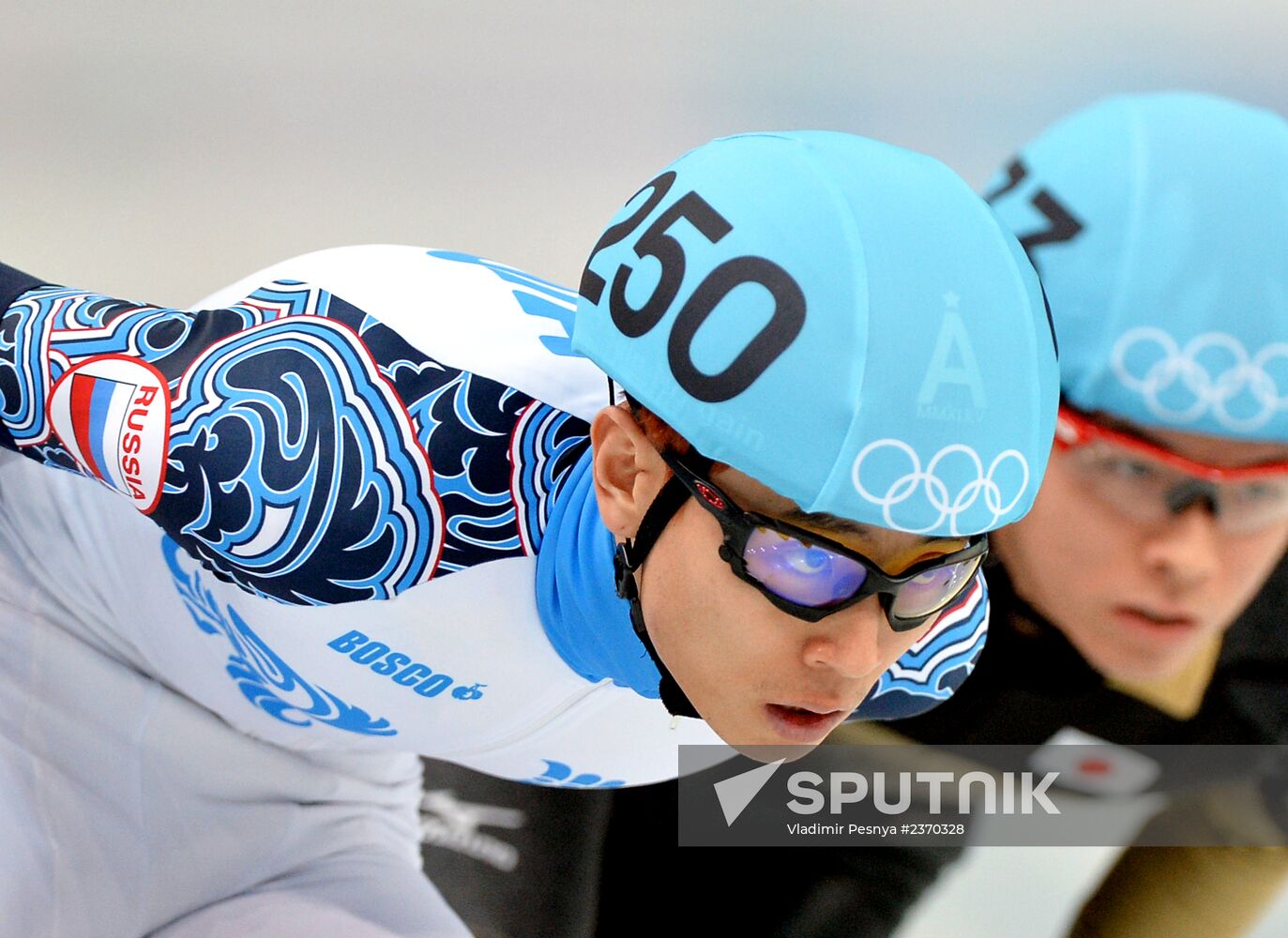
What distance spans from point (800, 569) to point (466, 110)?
1.37m

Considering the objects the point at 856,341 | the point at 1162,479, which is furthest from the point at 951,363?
the point at 1162,479

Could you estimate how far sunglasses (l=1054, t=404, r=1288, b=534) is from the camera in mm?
1289

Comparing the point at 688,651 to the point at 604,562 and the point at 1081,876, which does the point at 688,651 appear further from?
the point at 1081,876

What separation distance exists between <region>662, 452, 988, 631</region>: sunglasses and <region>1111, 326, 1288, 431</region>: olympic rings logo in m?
0.45

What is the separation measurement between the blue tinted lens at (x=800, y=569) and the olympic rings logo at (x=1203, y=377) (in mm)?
540

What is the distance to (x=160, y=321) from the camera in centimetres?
105

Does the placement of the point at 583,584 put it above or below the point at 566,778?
above

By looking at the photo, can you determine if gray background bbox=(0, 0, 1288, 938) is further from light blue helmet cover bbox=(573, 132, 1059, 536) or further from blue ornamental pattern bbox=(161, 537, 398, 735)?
light blue helmet cover bbox=(573, 132, 1059, 536)

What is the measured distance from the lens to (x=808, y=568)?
0.86 metres

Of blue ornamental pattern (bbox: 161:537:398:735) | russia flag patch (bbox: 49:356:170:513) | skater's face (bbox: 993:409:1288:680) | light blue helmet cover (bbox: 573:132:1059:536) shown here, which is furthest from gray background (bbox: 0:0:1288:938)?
light blue helmet cover (bbox: 573:132:1059:536)

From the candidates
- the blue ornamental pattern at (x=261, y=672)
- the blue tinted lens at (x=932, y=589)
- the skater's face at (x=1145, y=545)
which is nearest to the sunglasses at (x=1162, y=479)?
the skater's face at (x=1145, y=545)

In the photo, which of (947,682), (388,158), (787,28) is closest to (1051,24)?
(787,28)

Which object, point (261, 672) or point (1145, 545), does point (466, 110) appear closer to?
point (261, 672)

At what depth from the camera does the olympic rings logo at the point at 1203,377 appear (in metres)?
1.20
